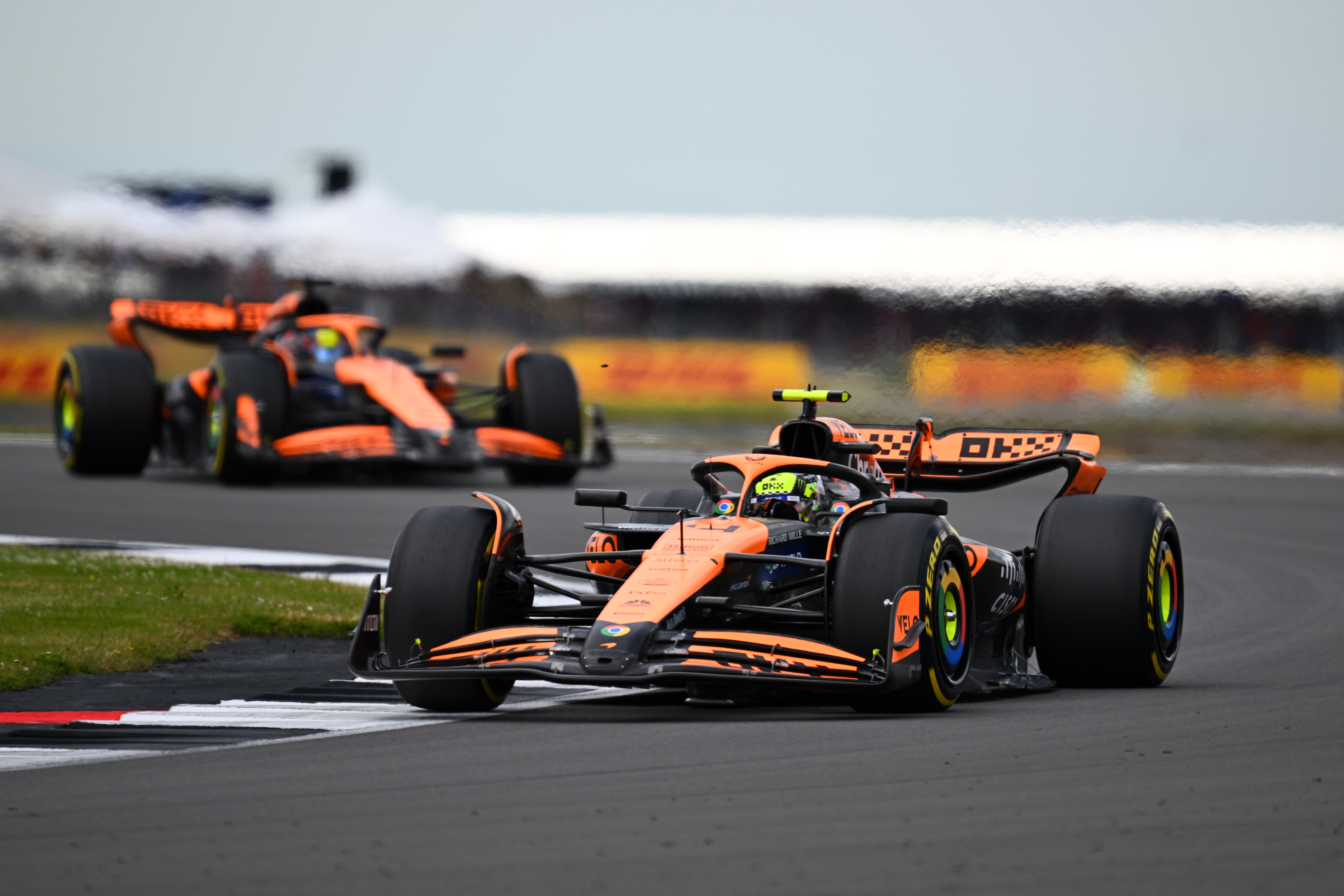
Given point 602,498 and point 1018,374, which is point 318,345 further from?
point 602,498

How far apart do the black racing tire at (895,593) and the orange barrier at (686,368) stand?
22.9m

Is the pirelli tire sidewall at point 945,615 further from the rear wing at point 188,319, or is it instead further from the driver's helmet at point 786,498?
the rear wing at point 188,319

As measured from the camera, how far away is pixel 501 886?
17.6 feet

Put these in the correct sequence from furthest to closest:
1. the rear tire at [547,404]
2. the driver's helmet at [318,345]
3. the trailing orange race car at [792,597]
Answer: the driver's helmet at [318,345]
the rear tire at [547,404]
the trailing orange race car at [792,597]

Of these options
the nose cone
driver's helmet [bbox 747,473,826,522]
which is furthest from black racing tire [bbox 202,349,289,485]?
the nose cone

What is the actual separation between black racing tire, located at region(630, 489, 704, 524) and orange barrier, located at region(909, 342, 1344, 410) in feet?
20.2

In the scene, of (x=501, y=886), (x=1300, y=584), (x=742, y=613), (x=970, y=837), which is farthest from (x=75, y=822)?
(x=1300, y=584)

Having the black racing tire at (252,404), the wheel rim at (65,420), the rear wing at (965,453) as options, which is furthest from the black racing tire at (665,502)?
the wheel rim at (65,420)

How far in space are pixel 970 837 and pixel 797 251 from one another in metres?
27.4

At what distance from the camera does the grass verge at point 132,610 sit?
32.6ft

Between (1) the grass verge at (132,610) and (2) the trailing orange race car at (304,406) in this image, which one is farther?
(2) the trailing orange race car at (304,406)

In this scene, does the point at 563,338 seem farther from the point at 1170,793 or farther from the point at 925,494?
the point at 1170,793

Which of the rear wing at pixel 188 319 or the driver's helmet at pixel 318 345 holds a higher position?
the rear wing at pixel 188 319

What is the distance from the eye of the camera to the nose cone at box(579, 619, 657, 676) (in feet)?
26.1
